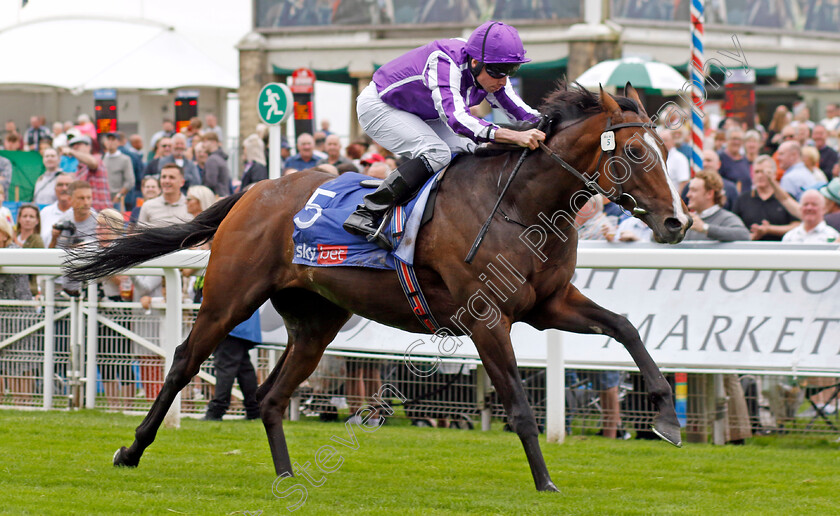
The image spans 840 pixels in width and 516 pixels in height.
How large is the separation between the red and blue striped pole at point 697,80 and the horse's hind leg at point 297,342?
11.3ft

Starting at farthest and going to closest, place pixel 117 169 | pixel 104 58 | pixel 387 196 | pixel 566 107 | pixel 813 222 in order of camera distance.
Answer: pixel 104 58
pixel 117 169
pixel 813 222
pixel 387 196
pixel 566 107

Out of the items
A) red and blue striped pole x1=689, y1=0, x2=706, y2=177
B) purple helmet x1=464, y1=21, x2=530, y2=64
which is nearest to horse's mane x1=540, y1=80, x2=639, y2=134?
purple helmet x1=464, y1=21, x2=530, y2=64

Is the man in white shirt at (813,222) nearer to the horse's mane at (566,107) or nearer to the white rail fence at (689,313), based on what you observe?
the white rail fence at (689,313)

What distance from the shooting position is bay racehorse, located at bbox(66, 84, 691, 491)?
5.06 metres

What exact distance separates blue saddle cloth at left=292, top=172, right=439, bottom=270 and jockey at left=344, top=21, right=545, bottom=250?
0.06 m

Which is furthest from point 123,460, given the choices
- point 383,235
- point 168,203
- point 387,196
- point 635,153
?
point 168,203

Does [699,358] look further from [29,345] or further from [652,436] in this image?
[29,345]

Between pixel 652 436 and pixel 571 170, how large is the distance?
9.95ft

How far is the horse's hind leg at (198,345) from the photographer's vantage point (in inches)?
236

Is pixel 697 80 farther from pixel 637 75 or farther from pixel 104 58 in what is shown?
pixel 104 58

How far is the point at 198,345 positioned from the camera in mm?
6055

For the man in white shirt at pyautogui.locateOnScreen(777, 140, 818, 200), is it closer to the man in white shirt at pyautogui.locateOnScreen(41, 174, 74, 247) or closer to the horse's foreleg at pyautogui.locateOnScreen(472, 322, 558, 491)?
the horse's foreleg at pyautogui.locateOnScreen(472, 322, 558, 491)

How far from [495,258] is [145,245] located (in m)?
2.24

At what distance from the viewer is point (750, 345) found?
7047mm
